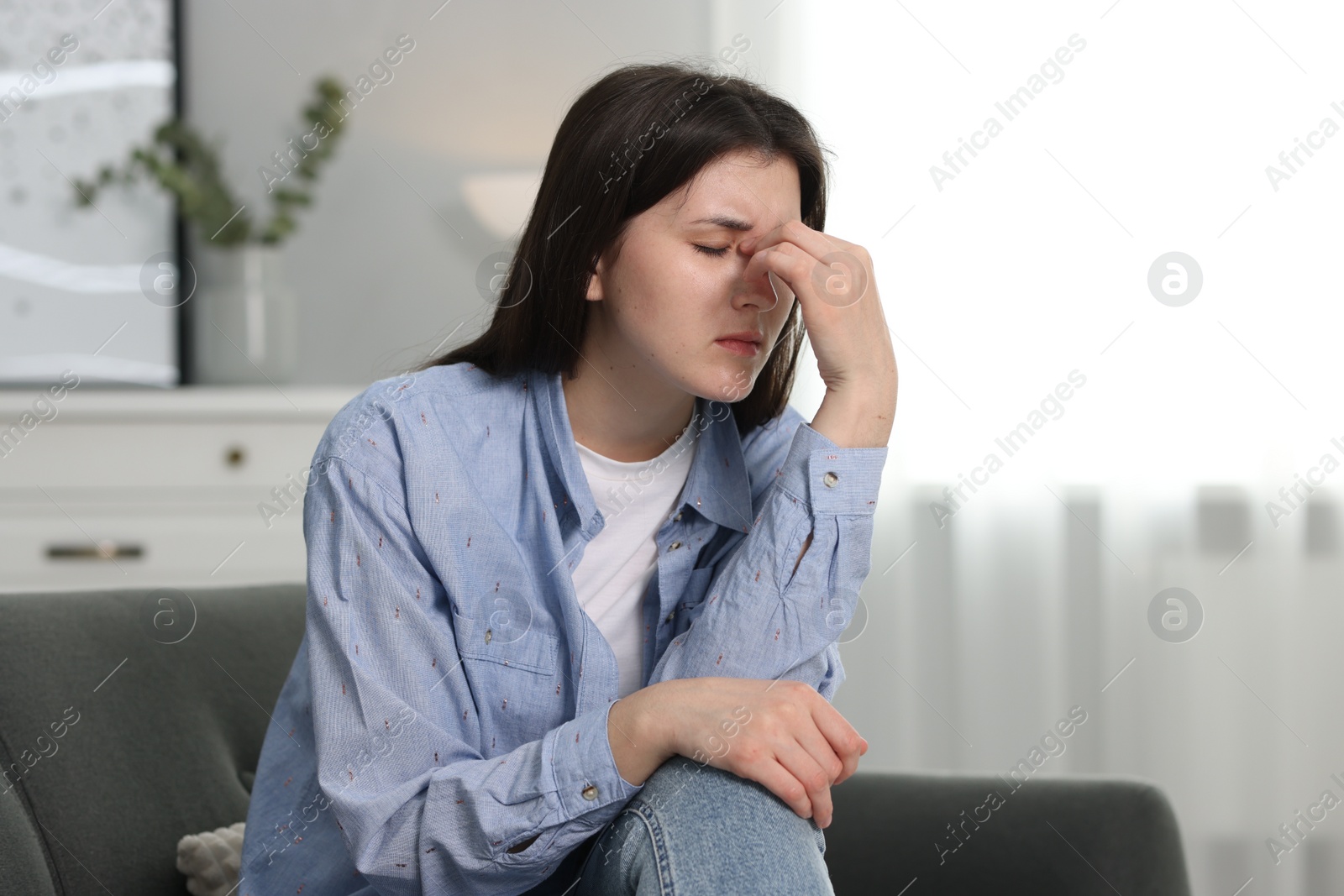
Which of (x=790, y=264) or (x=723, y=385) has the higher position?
(x=790, y=264)

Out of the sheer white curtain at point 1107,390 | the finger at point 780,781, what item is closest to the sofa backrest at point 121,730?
the finger at point 780,781

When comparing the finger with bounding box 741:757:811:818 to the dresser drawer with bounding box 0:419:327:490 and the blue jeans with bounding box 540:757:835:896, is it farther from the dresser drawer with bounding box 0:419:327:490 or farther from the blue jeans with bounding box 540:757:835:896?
the dresser drawer with bounding box 0:419:327:490

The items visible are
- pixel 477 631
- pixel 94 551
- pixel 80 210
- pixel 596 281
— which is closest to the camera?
pixel 477 631

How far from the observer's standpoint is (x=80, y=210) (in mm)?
2416

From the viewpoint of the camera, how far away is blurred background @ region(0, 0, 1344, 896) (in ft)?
6.68

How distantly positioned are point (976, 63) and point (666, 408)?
144 cm

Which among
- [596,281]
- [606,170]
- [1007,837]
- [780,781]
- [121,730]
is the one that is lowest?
[1007,837]

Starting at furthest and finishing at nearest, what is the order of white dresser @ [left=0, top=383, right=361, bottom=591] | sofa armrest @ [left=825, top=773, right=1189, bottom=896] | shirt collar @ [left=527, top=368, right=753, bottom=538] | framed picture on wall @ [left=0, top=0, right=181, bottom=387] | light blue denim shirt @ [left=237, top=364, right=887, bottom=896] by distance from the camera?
1. framed picture on wall @ [left=0, top=0, right=181, bottom=387]
2. white dresser @ [left=0, top=383, right=361, bottom=591]
3. sofa armrest @ [left=825, top=773, right=1189, bottom=896]
4. shirt collar @ [left=527, top=368, right=753, bottom=538]
5. light blue denim shirt @ [left=237, top=364, right=887, bottom=896]

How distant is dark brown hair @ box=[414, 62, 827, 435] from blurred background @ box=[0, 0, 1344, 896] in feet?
3.68

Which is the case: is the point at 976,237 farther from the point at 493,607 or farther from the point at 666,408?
the point at 493,607

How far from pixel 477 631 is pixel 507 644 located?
0.11 feet

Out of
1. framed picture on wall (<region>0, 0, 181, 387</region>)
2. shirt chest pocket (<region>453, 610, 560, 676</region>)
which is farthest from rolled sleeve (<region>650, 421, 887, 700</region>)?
framed picture on wall (<region>0, 0, 181, 387</region>)

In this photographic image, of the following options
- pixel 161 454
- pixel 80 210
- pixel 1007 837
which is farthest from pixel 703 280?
pixel 80 210

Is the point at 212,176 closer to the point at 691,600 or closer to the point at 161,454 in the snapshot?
the point at 161,454
